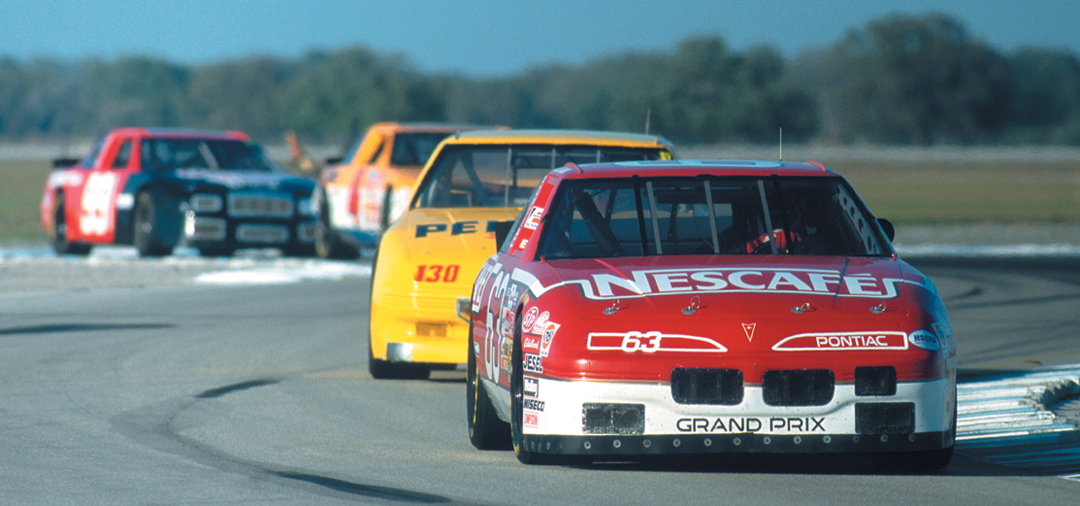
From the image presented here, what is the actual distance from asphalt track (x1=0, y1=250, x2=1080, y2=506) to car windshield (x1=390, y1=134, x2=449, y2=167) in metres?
3.75

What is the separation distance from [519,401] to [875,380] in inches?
52.4

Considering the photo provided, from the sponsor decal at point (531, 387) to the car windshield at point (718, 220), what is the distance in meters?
0.75

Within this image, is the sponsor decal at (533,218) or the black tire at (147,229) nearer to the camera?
the sponsor decal at (533,218)

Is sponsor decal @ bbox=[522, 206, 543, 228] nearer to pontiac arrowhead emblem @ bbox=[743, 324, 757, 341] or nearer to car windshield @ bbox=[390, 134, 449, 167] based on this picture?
pontiac arrowhead emblem @ bbox=[743, 324, 757, 341]

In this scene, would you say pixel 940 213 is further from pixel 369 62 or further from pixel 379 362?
pixel 369 62

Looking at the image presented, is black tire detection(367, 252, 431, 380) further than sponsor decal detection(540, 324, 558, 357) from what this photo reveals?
Yes

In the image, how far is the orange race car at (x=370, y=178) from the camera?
16.2m

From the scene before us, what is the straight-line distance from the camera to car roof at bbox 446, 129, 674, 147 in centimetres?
961

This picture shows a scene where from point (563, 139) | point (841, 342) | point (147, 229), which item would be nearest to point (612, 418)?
point (841, 342)

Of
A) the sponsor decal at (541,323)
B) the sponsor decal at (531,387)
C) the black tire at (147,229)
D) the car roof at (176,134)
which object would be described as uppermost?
the car roof at (176,134)

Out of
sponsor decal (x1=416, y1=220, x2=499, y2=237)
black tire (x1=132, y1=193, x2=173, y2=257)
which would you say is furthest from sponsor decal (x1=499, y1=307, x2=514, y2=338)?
black tire (x1=132, y1=193, x2=173, y2=257)

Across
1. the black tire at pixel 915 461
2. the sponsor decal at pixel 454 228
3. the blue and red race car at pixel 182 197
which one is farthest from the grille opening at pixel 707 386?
the blue and red race car at pixel 182 197

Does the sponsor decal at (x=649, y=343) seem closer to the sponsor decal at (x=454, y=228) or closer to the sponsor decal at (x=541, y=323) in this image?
the sponsor decal at (x=541, y=323)

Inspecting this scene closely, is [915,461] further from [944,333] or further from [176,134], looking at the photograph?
[176,134]
